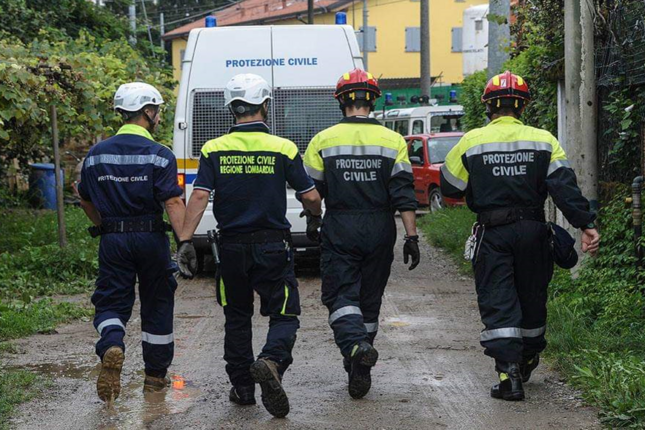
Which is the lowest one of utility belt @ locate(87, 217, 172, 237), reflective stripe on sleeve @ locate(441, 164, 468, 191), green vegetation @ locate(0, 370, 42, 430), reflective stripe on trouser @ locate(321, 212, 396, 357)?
green vegetation @ locate(0, 370, 42, 430)

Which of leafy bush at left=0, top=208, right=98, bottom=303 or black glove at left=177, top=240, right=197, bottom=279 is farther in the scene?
leafy bush at left=0, top=208, right=98, bottom=303

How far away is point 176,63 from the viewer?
219 feet

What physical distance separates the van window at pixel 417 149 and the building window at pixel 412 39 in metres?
38.5

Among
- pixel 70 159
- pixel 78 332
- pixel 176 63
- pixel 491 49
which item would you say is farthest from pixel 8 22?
pixel 176 63

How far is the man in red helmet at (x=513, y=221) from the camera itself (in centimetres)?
642

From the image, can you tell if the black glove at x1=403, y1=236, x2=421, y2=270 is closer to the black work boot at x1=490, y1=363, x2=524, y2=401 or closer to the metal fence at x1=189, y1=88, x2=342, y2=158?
the black work boot at x1=490, y1=363, x2=524, y2=401

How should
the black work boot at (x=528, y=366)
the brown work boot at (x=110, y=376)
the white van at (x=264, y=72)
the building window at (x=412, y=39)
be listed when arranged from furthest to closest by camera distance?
1. the building window at (x=412, y=39)
2. the white van at (x=264, y=72)
3. the black work boot at (x=528, y=366)
4. the brown work boot at (x=110, y=376)

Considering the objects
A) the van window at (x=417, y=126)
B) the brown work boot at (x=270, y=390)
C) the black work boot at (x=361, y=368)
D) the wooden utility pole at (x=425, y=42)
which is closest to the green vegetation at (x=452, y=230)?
the black work boot at (x=361, y=368)

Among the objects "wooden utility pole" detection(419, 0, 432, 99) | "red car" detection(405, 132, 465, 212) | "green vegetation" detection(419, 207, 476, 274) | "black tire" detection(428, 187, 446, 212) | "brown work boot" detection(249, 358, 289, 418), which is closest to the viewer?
"brown work boot" detection(249, 358, 289, 418)

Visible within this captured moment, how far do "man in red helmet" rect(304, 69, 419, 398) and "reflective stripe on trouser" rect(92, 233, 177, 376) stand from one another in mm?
1004

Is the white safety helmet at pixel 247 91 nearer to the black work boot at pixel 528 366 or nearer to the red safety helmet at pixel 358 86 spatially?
the red safety helmet at pixel 358 86

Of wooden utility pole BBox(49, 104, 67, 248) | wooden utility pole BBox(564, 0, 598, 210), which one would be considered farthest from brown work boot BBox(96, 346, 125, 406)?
wooden utility pole BBox(49, 104, 67, 248)

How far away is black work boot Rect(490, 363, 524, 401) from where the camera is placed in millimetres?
6352

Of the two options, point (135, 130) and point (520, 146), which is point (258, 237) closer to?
point (135, 130)
